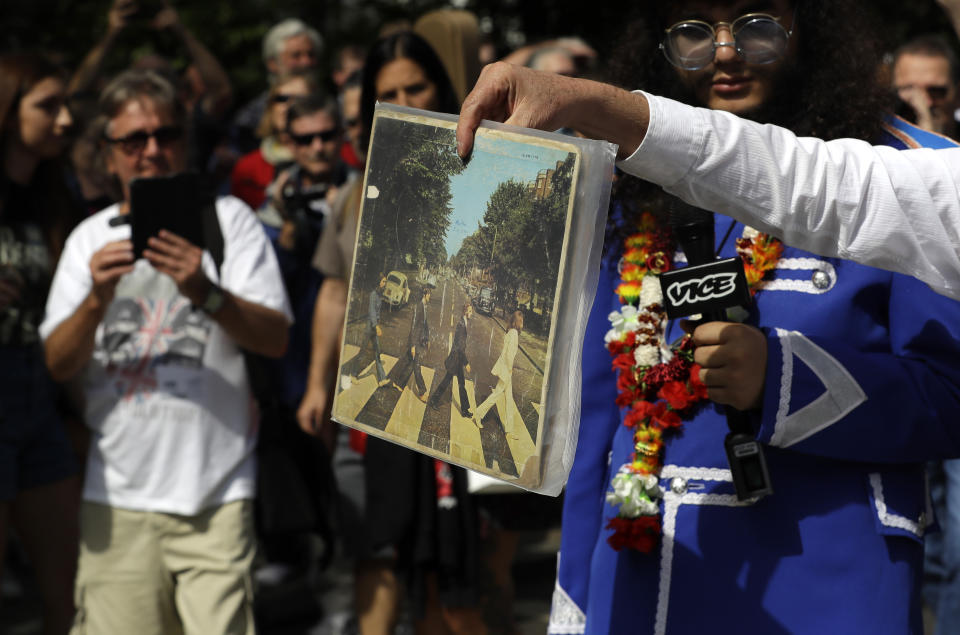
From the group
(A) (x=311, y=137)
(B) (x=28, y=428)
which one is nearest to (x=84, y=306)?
(B) (x=28, y=428)

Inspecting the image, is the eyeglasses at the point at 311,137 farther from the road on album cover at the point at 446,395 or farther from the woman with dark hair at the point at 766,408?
the road on album cover at the point at 446,395

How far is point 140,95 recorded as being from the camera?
428 centimetres

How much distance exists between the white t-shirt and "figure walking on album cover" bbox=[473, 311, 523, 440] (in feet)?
7.55

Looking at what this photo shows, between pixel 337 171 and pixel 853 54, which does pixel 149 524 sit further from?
pixel 853 54

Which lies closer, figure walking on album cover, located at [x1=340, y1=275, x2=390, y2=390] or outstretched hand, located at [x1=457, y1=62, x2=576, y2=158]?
outstretched hand, located at [x1=457, y1=62, x2=576, y2=158]

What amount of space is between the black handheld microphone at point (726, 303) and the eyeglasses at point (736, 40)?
0.44m

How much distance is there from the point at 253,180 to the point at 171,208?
93.4 inches

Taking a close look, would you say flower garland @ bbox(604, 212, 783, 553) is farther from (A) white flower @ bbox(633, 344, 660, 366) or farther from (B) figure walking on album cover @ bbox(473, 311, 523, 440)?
(B) figure walking on album cover @ bbox(473, 311, 523, 440)

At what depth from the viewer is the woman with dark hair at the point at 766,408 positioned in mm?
2240

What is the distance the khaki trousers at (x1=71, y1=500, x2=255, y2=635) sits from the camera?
3932 mm

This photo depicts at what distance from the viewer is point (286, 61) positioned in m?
7.10

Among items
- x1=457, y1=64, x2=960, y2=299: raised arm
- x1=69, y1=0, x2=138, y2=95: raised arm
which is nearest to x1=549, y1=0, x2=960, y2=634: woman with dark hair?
x1=457, y1=64, x2=960, y2=299: raised arm

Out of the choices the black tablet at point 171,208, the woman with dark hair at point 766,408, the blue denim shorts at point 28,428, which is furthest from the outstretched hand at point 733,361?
the blue denim shorts at point 28,428

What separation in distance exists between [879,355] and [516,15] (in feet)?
30.0
